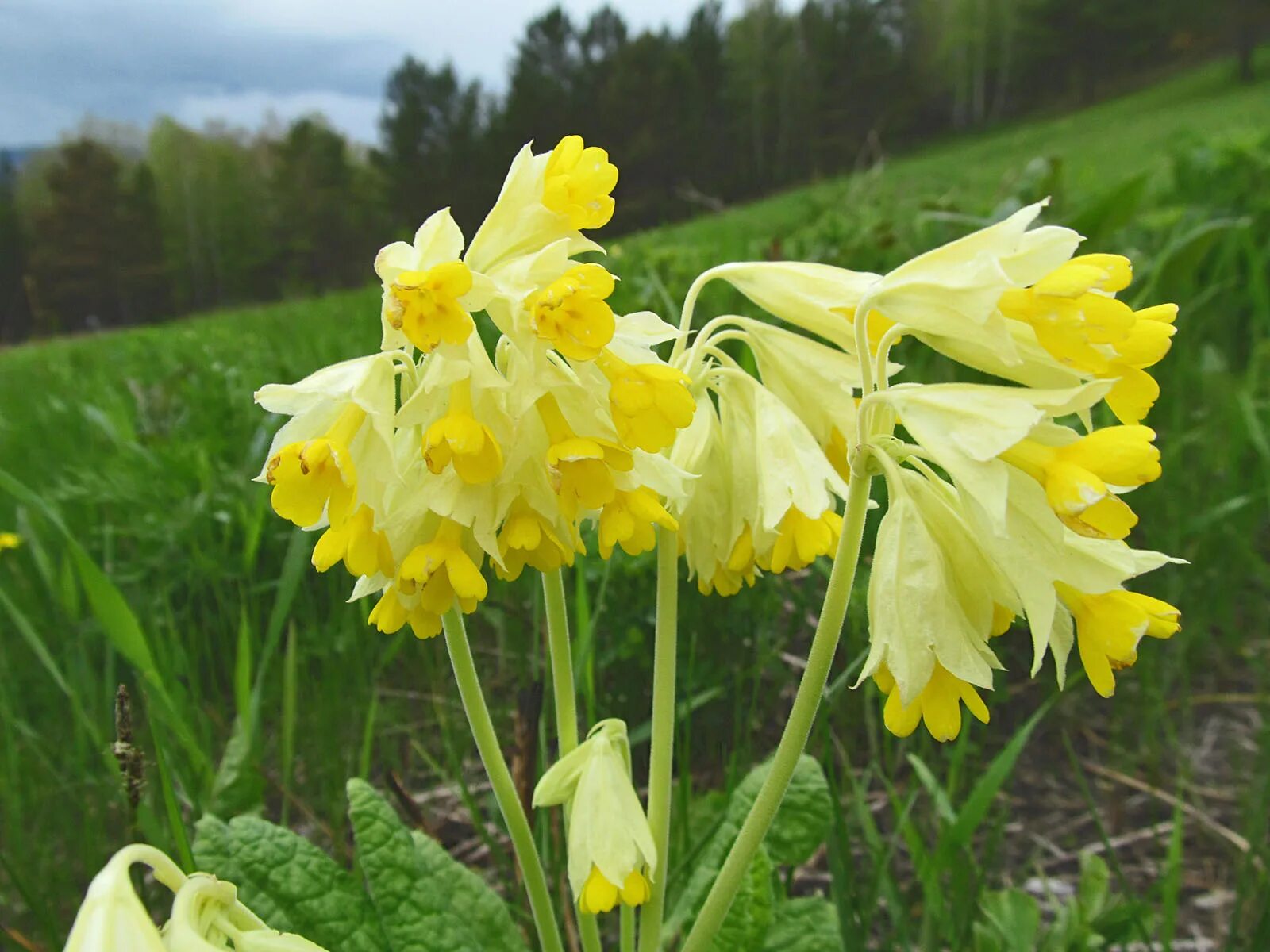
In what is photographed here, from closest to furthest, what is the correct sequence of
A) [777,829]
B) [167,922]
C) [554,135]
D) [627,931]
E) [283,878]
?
[167,922] < [627,931] < [283,878] < [777,829] < [554,135]

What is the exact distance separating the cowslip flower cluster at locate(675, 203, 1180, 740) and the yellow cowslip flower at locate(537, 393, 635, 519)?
10.6 inches

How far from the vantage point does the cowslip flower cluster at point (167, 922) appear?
2.42ft

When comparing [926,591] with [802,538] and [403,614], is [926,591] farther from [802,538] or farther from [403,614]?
[403,614]

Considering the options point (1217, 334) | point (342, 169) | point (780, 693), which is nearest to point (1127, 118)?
point (342, 169)

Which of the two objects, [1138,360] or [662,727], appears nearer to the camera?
[1138,360]

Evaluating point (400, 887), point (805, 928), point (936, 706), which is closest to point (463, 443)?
point (936, 706)

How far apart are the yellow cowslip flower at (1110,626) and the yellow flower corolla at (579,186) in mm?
668

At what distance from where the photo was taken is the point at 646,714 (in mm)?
2330

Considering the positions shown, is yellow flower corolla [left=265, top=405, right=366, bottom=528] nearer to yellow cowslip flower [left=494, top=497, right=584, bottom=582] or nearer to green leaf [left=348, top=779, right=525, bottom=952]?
yellow cowslip flower [left=494, top=497, right=584, bottom=582]

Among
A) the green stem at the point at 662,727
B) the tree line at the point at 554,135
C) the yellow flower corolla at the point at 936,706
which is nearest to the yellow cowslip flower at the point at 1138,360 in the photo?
the yellow flower corolla at the point at 936,706

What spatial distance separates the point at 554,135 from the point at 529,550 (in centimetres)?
5134

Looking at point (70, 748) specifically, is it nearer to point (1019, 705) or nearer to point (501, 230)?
point (501, 230)

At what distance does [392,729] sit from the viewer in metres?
2.29

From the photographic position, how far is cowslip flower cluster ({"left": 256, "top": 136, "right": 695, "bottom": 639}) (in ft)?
3.49
